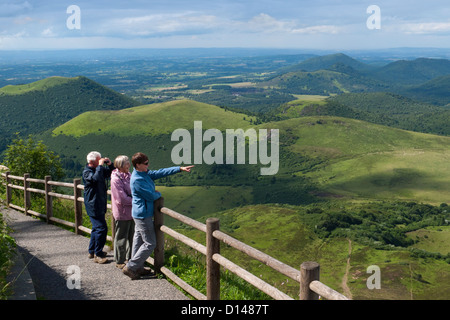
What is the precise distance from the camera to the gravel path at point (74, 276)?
784 cm

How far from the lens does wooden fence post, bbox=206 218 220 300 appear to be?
705cm

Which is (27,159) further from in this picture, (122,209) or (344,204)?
(344,204)

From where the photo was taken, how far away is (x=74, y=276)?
8.76 metres

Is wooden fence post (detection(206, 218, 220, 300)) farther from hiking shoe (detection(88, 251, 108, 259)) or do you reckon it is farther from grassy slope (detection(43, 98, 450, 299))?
grassy slope (detection(43, 98, 450, 299))

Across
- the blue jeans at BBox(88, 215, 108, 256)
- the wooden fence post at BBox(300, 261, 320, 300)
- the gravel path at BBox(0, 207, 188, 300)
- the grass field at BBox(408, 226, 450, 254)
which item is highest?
the wooden fence post at BBox(300, 261, 320, 300)

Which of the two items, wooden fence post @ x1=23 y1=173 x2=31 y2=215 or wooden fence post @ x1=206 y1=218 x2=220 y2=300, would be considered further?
wooden fence post @ x1=23 y1=173 x2=31 y2=215

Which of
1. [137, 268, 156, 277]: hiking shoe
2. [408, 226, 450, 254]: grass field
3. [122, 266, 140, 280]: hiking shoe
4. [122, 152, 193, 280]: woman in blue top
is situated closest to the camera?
[122, 152, 193, 280]: woman in blue top

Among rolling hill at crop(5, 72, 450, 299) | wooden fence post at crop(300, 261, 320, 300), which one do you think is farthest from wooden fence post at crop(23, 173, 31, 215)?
rolling hill at crop(5, 72, 450, 299)

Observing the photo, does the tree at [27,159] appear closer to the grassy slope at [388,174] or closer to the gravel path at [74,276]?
the gravel path at [74,276]

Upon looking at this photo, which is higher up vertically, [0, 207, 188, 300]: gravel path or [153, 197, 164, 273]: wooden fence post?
[153, 197, 164, 273]: wooden fence post

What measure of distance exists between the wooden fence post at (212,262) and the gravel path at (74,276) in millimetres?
771

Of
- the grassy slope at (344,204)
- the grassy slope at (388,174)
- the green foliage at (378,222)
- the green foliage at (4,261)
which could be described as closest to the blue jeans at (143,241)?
the green foliage at (4,261)

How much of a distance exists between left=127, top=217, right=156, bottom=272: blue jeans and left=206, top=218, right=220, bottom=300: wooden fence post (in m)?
1.63
